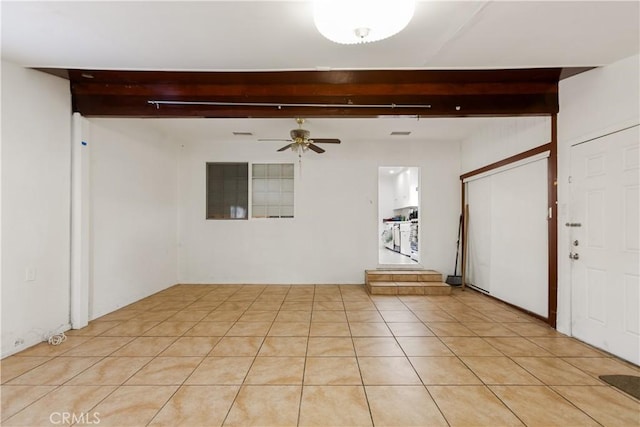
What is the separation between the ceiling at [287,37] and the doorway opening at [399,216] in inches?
154

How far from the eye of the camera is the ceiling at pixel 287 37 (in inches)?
77.5

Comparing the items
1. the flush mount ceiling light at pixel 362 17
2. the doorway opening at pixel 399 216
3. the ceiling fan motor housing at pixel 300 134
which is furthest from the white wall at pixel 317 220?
the flush mount ceiling light at pixel 362 17

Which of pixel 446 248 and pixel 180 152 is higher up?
pixel 180 152

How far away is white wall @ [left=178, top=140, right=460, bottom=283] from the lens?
563 cm

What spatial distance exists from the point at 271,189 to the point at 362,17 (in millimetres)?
4458

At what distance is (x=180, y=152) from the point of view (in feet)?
18.6

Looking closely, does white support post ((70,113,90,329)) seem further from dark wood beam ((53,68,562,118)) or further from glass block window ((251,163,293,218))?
glass block window ((251,163,293,218))

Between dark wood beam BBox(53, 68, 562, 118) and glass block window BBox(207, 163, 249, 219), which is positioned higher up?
dark wood beam BBox(53, 68, 562, 118)

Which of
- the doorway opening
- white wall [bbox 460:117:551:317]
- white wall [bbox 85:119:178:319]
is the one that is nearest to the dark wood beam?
white wall [bbox 85:119:178:319]

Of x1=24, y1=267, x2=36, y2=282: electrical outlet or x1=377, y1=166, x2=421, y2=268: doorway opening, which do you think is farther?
x1=377, y1=166, x2=421, y2=268: doorway opening

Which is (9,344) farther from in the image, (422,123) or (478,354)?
(422,123)

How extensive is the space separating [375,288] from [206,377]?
10.4 feet

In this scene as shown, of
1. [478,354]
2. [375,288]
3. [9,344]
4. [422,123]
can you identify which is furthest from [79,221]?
[422,123]

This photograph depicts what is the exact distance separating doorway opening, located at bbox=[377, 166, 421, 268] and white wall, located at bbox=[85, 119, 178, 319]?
4.21m
